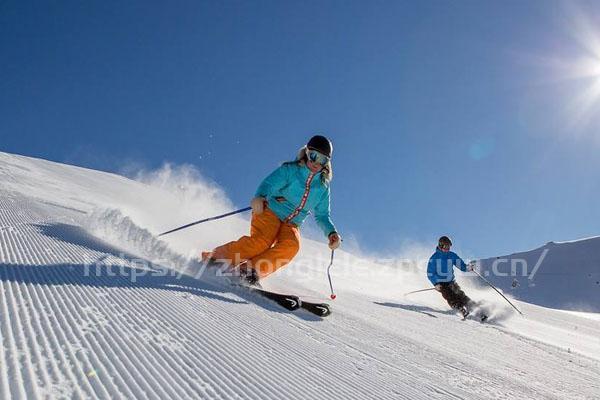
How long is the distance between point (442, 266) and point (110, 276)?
714 centimetres

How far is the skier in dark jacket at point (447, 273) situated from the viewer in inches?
307

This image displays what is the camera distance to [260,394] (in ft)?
5.08

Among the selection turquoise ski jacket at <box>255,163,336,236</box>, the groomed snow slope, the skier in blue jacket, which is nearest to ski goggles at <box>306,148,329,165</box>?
the skier in blue jacket

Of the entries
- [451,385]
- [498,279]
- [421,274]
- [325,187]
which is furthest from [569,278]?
[451,385]

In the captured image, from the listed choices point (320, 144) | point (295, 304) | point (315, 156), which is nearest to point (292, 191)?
point (315, 156)

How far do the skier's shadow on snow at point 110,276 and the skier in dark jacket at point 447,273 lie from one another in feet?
17.1

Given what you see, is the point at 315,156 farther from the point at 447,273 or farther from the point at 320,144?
the point at 447,273

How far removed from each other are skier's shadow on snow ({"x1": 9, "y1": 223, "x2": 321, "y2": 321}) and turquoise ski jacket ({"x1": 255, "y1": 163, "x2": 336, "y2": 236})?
1.33 metres

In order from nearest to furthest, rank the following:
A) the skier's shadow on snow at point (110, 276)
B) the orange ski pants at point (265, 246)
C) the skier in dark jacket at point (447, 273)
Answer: the skier's shadow on snow at point (110, 276), the orange ski pants at point (265, 246), the skier in dark jacket at point (447, 273)

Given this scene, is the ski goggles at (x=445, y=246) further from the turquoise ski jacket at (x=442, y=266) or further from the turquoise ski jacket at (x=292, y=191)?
the turquoise ski jacket at (x=292, y=191)

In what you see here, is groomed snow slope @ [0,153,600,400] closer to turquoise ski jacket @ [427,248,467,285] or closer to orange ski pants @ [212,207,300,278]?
orange ski pants @ [212,207,300,278]

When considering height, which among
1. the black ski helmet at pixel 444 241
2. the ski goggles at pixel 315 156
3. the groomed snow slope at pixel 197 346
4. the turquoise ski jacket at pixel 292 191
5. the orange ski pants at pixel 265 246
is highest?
the black ski helmet at pixel 444 241

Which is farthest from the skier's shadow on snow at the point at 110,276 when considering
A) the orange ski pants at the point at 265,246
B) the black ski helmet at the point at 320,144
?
the black ski helmet at the point at 320,144

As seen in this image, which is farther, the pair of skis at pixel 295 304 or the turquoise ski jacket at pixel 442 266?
the turquoise ski jacket at pixel 442 266
